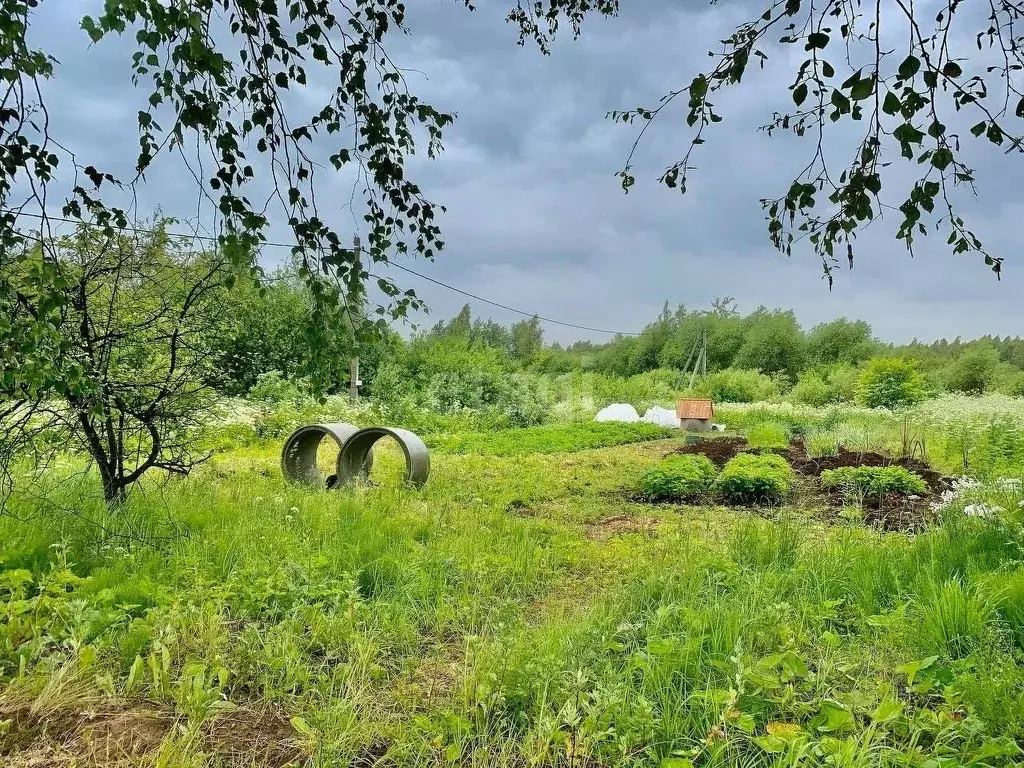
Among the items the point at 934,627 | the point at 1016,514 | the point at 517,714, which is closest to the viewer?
the point at 517,714

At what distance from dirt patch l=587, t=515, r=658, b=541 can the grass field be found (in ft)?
3.19

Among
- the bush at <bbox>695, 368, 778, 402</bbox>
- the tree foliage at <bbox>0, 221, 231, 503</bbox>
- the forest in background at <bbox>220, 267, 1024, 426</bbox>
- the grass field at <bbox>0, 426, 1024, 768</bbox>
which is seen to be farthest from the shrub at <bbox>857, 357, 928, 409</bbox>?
the tree foliage at <bbox>0, 221, 231, 503</bbox>

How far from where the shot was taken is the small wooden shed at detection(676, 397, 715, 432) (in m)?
17.4

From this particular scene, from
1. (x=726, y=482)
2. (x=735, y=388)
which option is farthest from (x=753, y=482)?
(x=735, y=388)

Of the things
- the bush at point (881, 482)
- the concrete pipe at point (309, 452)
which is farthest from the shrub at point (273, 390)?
the bush at point (881, 482)

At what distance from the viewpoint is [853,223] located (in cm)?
204

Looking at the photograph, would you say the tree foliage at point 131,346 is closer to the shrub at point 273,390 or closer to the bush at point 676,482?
the bush at point 676,482

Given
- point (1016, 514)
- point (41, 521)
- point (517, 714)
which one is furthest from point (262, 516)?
point (1016, 514)

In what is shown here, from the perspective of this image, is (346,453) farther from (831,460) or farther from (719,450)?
(831,460)

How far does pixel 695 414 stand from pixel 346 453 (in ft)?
41.1

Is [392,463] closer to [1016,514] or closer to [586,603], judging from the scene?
[586,603]

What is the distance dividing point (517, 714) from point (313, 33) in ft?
7.94

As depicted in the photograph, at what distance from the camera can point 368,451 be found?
24.3 feet

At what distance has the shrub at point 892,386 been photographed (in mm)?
22953
